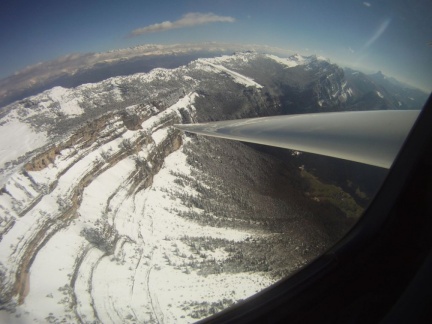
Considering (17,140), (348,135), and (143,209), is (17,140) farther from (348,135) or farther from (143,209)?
(348,135)

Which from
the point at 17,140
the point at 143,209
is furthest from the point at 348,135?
the point at 17,140

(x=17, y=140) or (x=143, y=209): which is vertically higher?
(x=17, y=140)

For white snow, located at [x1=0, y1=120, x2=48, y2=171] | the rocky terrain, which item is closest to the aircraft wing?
the rocky terrain

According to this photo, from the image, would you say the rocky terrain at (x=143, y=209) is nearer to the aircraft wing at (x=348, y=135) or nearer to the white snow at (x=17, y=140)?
the white snow at (x=17, y=140)

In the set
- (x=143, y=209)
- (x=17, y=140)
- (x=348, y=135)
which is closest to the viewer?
(x=348, y=135)

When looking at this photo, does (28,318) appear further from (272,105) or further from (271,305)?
(272,105)

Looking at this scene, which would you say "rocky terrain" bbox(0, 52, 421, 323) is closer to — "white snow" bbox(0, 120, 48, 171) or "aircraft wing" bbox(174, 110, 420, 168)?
"white snow" bbox(0, 120, 48, 171)
